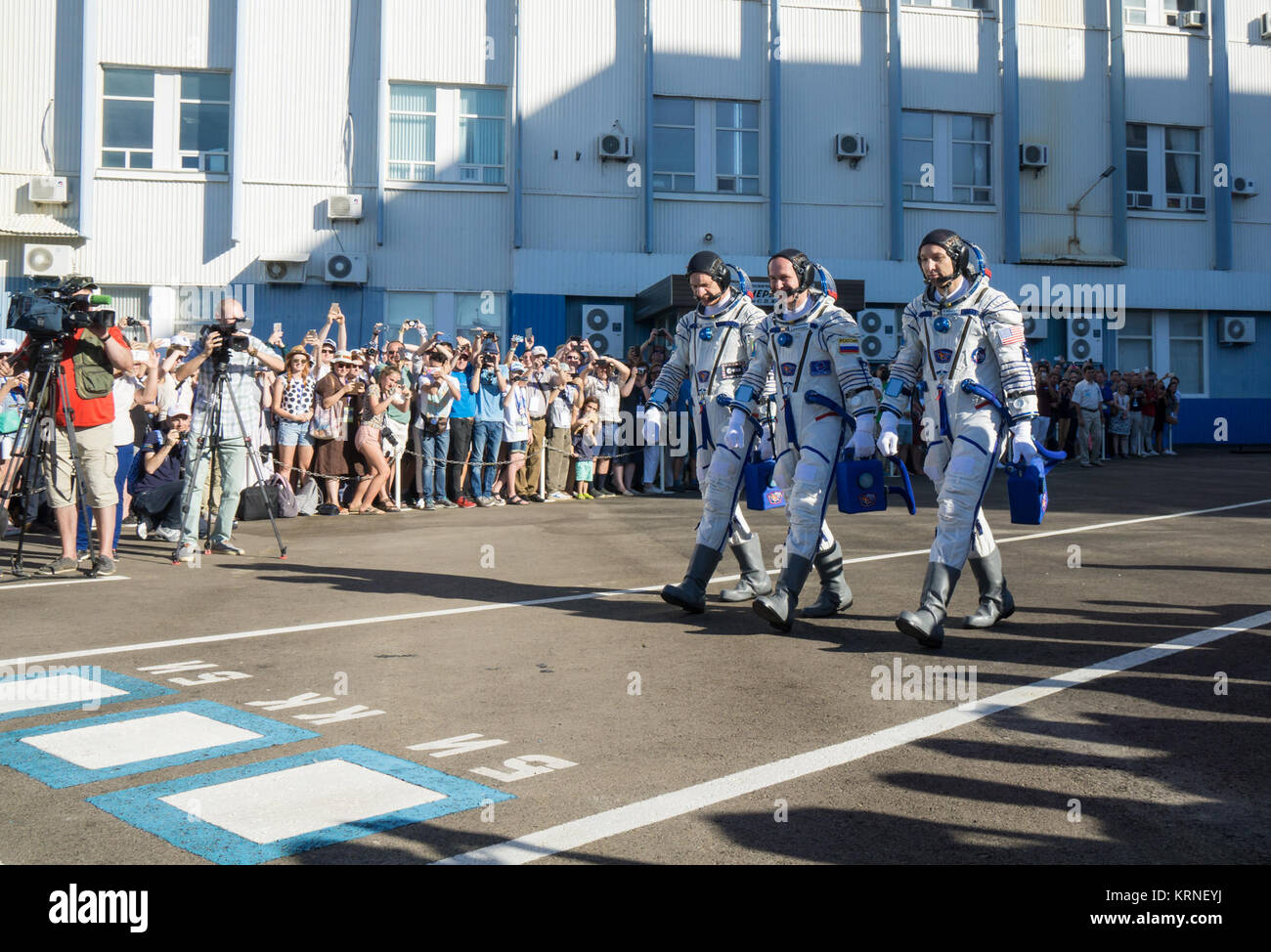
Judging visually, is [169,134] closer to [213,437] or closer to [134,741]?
[213,437]

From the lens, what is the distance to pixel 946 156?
29.2 meters

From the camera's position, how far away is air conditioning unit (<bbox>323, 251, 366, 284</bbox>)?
24.9 m

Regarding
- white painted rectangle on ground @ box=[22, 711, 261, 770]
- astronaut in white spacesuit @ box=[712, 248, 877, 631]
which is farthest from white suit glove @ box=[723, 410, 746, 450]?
white painted rectangle on ground @ box=[22, 711, 261, 770]

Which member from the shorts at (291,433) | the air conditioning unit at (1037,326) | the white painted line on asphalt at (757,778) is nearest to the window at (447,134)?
the shorts at (291,433)

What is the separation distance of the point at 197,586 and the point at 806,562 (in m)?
4.82

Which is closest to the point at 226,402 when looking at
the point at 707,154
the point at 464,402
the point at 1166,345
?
the point at 464,402

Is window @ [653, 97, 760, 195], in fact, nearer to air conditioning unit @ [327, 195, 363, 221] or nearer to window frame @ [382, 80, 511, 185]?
window frame @ [382, 80, 511, 185]

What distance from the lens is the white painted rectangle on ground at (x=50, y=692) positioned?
5.83m

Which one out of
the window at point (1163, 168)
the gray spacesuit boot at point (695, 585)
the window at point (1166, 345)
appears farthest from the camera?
the window at point (1166, 345)

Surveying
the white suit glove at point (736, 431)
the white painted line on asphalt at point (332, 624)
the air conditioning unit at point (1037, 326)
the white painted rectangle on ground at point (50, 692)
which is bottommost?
the white painted rectangle on ground at point (50, 692)

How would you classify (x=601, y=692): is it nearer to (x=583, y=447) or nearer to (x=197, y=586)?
(x=197, y=586)

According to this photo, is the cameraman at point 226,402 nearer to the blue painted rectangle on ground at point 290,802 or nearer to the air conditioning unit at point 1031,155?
the blue painted rectangle on ground at point 290,802

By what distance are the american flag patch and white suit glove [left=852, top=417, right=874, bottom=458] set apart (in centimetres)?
88

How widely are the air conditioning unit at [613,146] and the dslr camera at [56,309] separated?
57.0 ft
